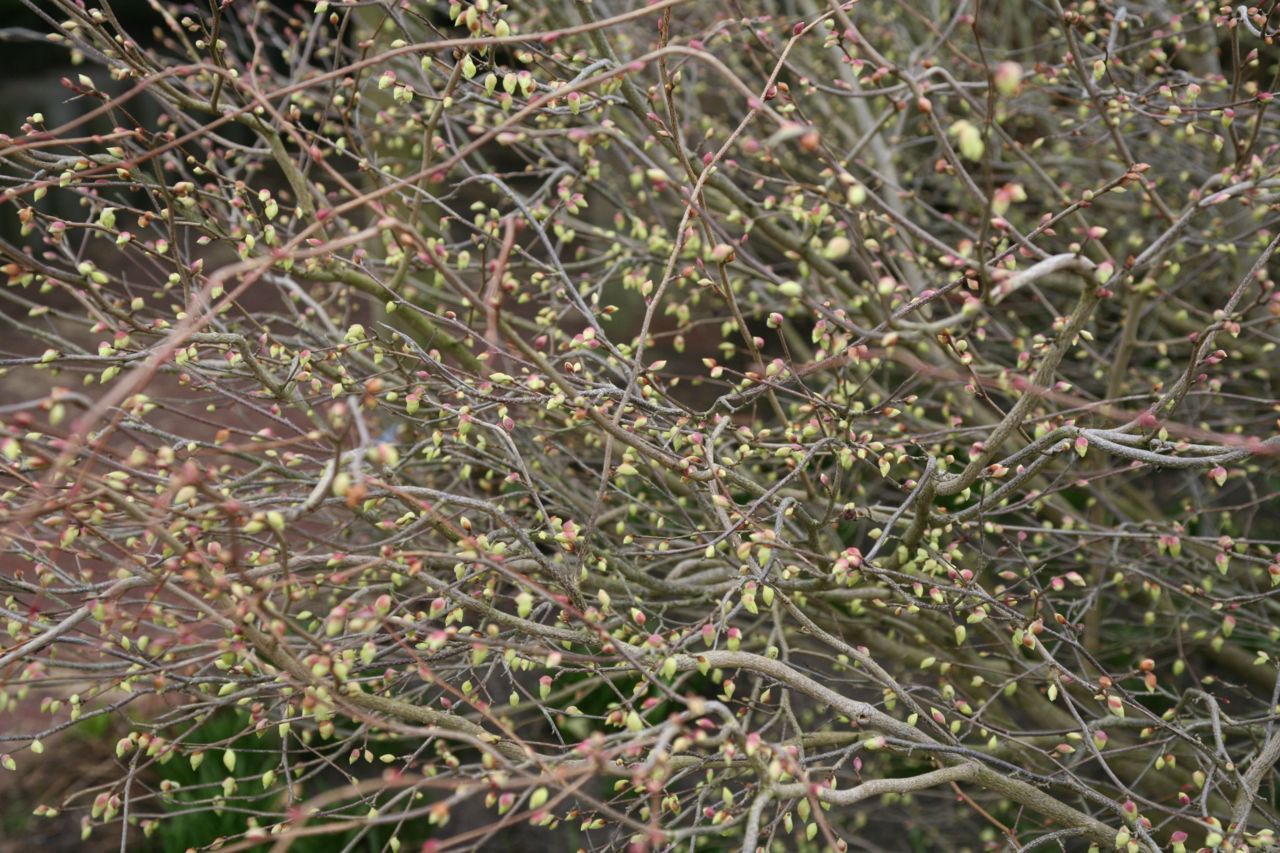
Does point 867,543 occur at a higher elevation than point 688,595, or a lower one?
lower

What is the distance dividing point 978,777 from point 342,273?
2216 mm

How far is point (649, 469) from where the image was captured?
3047mm

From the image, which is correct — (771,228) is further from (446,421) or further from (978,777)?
(978,777)

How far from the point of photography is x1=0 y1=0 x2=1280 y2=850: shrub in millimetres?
2154

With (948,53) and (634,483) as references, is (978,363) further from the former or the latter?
(948,53)

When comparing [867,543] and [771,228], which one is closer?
[771,228]

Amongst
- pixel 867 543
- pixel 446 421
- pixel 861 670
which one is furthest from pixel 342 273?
pixel 867 543

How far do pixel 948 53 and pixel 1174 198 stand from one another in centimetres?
132

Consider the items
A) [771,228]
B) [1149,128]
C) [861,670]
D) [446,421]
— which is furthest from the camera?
[1149,128]

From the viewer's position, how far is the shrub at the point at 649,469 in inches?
84.8

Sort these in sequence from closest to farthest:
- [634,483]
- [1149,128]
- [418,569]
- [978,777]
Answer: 1. [418,569]
2. [978,777]
3. [634,483]
4. [1149,128]

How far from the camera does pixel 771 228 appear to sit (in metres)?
3.73

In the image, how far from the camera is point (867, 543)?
205 inches

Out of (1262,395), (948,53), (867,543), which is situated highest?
(948,53)
